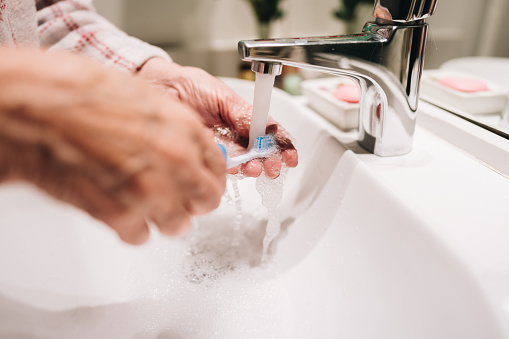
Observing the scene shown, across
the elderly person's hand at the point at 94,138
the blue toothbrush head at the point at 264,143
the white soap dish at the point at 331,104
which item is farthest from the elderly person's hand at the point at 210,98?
the elderly person's hand at the point at 94,138

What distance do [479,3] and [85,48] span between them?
635 mm

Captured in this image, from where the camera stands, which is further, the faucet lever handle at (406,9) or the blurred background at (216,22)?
the blurred background at (216,22)

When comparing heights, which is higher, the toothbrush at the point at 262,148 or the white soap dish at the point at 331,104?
A: the white soap dish at the point at 331,104

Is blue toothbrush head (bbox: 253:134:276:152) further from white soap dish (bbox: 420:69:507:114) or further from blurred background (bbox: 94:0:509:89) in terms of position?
blurred background (bbox: 94:0:509:89)

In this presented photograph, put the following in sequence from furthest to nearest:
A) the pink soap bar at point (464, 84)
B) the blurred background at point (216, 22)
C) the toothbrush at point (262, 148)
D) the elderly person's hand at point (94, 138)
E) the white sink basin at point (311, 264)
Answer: the blurred background at point (216, 22), the pink soap bar at point (464, 84), the toothbrush at point (262, 148), the white sink basin at point (311, 264), the elderly person's hand at point (94, 138)

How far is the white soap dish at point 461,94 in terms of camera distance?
19.5 inches

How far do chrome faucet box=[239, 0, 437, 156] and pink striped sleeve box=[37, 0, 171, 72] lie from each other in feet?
0.90

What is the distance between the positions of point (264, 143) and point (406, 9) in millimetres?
196

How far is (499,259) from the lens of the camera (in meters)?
0.29

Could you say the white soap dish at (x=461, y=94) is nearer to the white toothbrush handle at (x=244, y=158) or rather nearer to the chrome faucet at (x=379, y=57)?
the chrome faucet at (x=379, y=57)

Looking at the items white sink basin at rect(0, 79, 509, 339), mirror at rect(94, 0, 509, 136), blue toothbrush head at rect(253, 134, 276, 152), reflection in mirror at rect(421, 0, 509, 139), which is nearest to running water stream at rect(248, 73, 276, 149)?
blue toothbrush head at rect(253, 134, 276, 152)

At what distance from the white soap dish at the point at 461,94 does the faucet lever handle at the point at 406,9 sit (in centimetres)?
18

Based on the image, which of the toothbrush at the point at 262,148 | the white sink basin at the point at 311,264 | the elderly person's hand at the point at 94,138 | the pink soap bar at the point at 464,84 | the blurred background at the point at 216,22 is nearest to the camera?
the elderly person's hand at the point at 94,138

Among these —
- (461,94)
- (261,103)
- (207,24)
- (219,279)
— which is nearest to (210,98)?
(261,103)
